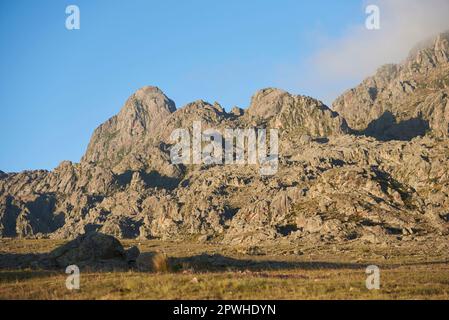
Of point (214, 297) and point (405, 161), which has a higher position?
point (405, 161)

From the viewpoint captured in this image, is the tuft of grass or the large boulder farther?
the large boulder

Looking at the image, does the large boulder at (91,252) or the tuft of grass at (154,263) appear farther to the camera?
the large boulder at (91,252)

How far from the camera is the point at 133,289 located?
27797 millimetres

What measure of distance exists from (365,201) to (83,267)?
404 feet

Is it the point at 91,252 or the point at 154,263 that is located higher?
the point at 91,252

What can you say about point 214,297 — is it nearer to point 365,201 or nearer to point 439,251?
point 439,251

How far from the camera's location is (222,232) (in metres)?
173

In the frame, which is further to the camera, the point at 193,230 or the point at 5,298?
the point at 193,230

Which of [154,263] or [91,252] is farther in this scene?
[91,252]
